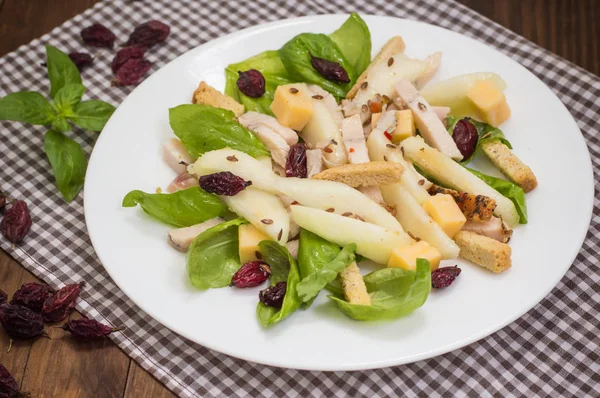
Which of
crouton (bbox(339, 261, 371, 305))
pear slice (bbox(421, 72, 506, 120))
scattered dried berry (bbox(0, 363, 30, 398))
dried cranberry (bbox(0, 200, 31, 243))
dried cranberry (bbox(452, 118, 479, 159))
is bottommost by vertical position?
scattered dried berry (bbox(0, 363, 30, 398))

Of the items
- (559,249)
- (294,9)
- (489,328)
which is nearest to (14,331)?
(489,328)

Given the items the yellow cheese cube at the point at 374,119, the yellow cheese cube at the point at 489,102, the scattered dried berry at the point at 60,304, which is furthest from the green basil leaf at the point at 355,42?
the scattered dried berry at the point at 60,304

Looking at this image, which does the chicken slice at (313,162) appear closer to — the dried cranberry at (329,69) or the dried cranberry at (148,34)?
the dried cranberry at (329,69)

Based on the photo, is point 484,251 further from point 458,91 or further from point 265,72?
point 265,72

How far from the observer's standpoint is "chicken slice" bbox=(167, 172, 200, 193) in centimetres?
286

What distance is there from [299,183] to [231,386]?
730 mm

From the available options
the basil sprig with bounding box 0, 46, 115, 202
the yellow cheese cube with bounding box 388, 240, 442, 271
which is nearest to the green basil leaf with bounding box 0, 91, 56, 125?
the basil sprig with bounding box 0, 46, 115, 202

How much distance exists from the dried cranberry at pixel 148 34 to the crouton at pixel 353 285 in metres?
2.00

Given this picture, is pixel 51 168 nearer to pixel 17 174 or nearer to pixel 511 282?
pixel 17 174

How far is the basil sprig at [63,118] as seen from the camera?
3.24 m

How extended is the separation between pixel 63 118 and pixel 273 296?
1.42m

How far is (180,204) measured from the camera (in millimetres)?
2730

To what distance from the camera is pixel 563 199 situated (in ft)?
9.13

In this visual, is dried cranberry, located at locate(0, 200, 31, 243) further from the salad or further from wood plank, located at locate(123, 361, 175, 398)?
wood plank, located at locate(123, 361, 175, 398)
